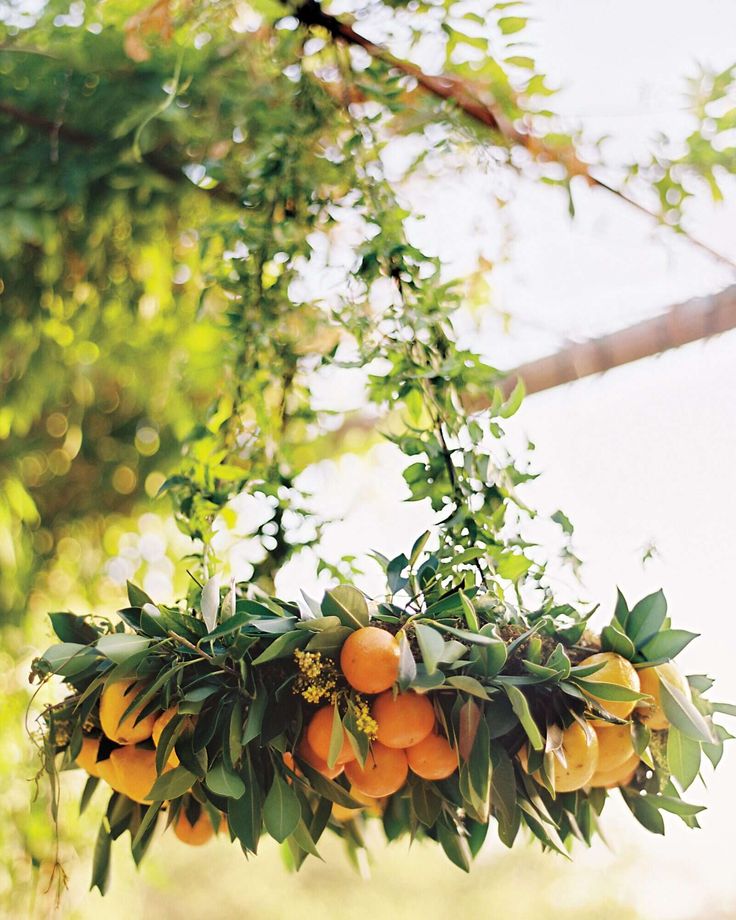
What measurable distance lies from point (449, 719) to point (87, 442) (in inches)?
40.9

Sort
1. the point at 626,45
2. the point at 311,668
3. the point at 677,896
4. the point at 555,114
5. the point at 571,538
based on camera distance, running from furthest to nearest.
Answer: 1. the point at 677,896
2. the point at 626,45
3. the point at 555,114
4. the point at 571,538
5. the point at 311,668

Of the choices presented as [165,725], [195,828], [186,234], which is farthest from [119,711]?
[186,234]

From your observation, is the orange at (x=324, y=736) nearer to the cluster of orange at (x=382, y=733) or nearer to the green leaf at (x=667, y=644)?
→ the cluster of orange at (x=382, y=733)

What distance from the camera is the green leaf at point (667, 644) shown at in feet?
1.40

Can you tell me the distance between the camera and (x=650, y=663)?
1.39ft

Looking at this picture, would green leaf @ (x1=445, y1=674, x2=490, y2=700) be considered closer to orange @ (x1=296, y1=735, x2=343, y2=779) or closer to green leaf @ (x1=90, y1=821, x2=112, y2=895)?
orange @ (x1=296, y1=735, x2=343, y2=779)

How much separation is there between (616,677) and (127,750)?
0.88 ft

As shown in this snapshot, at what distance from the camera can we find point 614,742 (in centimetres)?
42

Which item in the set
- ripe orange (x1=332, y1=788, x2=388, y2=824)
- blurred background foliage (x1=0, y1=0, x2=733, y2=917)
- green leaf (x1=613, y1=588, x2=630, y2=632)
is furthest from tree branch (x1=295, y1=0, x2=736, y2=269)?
ripe orange (x1=332, y1=788, x2=388, y2=824)

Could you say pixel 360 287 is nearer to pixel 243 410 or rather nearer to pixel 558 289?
pixel 243 410

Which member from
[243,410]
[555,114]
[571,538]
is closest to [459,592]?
[571,538]

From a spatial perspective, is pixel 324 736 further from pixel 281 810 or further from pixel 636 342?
pixel 636 342

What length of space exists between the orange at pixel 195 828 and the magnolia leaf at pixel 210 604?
0.16 meters

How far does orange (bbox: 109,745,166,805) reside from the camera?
0.45 meters
